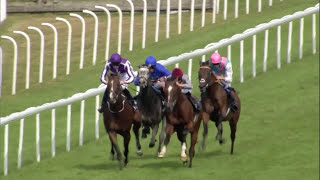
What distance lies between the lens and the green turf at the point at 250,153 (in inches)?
640

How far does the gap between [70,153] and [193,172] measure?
7.39ft

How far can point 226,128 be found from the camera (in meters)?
19.0

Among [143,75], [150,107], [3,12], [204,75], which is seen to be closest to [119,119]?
[150,107]

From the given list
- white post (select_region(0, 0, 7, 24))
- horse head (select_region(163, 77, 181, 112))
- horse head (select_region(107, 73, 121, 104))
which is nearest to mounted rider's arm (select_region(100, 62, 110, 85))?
horse head (select_region(107, 73, 121, 104))

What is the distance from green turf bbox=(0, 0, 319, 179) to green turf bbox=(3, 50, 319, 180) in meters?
0.01

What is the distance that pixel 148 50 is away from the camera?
23.8m

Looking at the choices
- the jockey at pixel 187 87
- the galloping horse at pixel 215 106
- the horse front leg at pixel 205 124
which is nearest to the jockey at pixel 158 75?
the jockey at pixel 187 87

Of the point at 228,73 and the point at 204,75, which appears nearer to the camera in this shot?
the point at 204,75

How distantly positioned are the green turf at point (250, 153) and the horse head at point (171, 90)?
0.74 m

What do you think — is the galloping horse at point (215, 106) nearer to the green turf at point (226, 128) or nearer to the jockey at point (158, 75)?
the green turf at point (226, 128)

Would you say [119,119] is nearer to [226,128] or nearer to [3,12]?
[226,128]

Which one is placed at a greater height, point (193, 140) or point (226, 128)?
point (193, 140)

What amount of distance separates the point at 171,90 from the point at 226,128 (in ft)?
9.22

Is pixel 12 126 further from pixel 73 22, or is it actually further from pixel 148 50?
pixel 73 22
